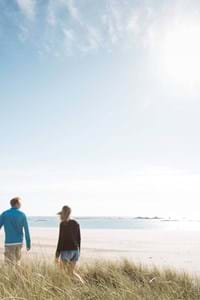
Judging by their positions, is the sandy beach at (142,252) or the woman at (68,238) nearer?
the woman at (68,238)

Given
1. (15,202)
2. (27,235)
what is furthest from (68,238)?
(15,202)

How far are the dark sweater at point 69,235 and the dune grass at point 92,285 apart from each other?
63 cm

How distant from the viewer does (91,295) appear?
5531 mm

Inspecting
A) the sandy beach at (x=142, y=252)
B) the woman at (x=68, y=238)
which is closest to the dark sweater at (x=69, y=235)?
the woman at (x=68, y=238)

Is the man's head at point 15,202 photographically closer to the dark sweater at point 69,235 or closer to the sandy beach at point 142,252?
the sandy beach at point 142,252

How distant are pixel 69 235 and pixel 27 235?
3.25 ft

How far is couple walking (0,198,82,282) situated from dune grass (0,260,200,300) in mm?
557

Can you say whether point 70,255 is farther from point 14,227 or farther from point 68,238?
point 14,227

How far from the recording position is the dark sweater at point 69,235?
29.2 feet

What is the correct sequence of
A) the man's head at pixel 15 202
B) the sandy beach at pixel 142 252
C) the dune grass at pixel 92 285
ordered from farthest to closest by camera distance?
the sandy beach at pixel 142 252 < the man's head at pixel 15 202 < the dune grass at pixel 92 285

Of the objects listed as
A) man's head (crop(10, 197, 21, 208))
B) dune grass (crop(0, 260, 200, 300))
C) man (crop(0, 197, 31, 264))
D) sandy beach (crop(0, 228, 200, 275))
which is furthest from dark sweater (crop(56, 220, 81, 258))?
man's head (crop(10, 197, 21, 208))

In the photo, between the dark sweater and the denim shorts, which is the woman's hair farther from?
the denim shorts

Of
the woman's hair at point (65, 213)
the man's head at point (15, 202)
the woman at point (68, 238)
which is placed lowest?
the woman at point (68, 238)

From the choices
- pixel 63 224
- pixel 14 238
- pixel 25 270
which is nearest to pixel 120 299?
pixel 25 270
